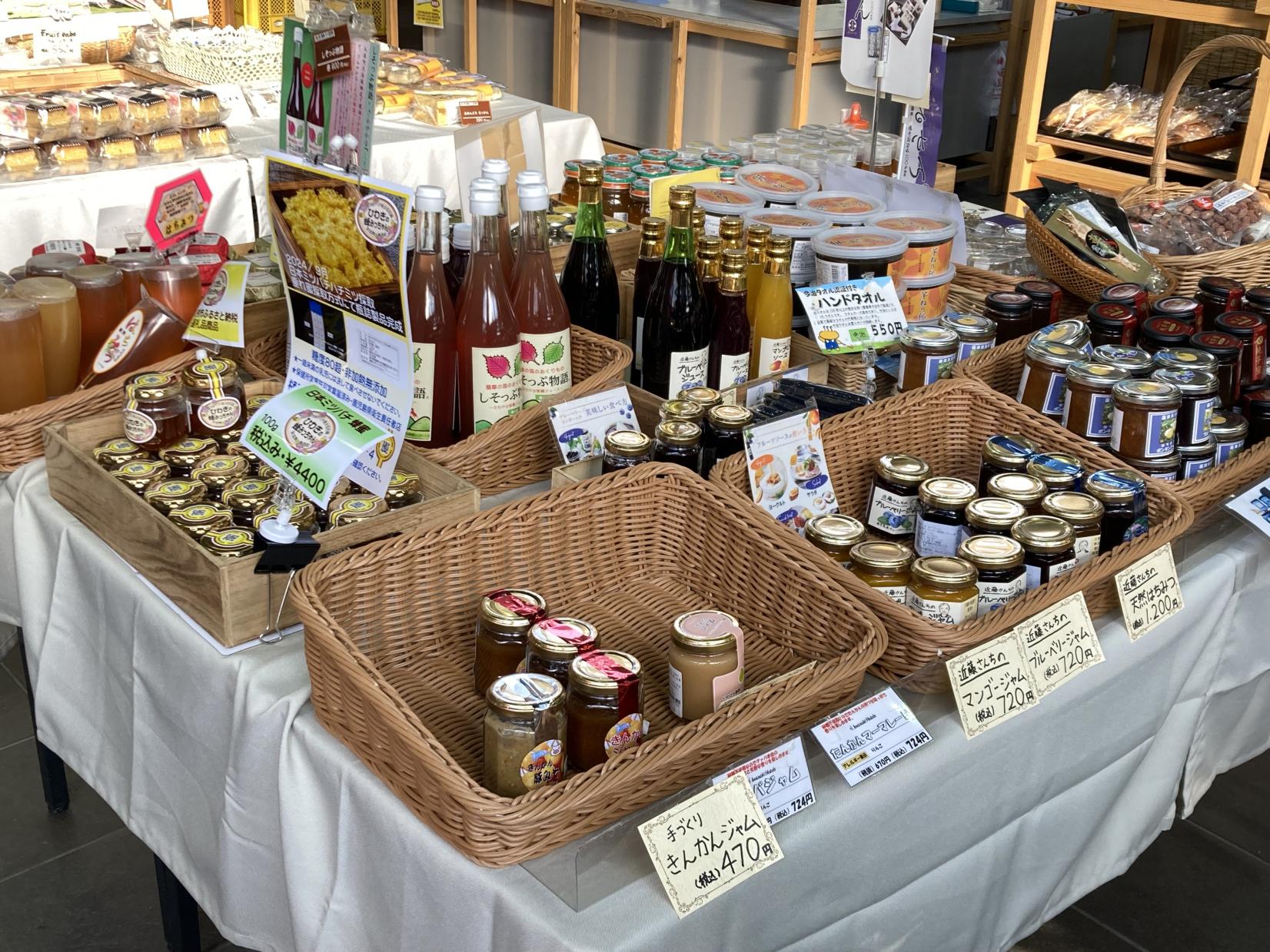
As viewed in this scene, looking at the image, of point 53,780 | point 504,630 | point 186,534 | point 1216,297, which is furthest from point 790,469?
point 53,780

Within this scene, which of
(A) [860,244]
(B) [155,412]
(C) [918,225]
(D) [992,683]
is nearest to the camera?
(D) [992,683]

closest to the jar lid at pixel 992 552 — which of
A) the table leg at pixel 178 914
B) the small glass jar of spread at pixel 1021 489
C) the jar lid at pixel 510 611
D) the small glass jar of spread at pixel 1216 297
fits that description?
the small glass jar of spread at pixel 1021 489

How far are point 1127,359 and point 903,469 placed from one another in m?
0.44

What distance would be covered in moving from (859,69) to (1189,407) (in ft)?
4.69

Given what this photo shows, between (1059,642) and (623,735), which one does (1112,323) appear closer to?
(1059,642)

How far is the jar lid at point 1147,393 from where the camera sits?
146 cm

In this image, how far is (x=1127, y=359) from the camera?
161 cm

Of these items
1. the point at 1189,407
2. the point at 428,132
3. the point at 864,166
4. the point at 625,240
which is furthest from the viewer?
the point at 428,132

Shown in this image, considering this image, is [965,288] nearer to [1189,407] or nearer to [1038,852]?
[1189,407]

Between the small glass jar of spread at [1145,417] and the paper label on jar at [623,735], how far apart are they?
0.80m

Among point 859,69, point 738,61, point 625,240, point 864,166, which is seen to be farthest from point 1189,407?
point 738,61

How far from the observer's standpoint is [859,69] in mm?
2664

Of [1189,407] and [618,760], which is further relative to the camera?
[1189,407]

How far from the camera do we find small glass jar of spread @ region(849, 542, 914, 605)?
1.24 metres
